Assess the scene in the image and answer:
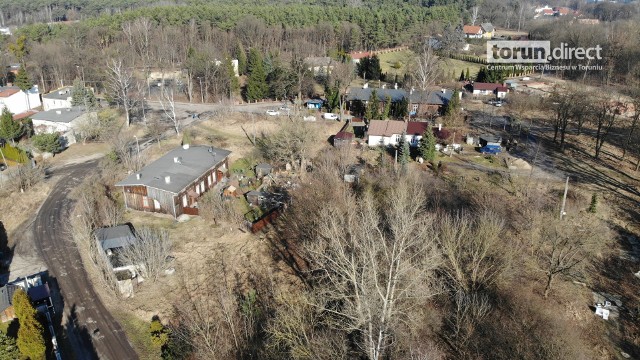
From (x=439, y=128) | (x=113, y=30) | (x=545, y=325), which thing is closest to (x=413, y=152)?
(x=439, y=128)

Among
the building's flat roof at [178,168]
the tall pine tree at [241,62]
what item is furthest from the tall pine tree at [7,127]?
the tall pine tree at [241,62]

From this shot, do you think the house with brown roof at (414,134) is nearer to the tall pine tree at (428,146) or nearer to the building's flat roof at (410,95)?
the tall pine tree at (428,146)

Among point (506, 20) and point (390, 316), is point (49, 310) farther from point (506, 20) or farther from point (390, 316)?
point (506, 20)

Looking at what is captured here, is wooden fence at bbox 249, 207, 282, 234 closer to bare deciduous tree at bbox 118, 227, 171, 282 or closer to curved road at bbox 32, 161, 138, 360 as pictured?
bare deciduous tree at bbox 118, 227, 171, 282

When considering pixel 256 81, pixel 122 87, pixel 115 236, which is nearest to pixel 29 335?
pixel 115 236

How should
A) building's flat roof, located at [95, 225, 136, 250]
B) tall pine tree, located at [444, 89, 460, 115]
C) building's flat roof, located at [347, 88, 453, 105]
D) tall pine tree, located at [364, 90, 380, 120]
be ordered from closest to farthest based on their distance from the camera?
building's flat roof, located at [95, 225, 136, 250] → tall pine tree, located at [444, 89, 460, 115] → tall pine tree, located at [364, 90, 380, 120] → building's flat roof, located at [347, 88, 453, 105]

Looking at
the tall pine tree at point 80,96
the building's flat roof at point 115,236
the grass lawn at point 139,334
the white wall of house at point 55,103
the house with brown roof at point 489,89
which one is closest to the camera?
the grass lawn at point 139,334

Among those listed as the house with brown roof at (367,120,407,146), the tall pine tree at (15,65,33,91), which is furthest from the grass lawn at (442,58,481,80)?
the tall pine tree at (15,65,33,91)

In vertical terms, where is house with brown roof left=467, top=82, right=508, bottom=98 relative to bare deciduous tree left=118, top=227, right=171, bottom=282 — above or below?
above
